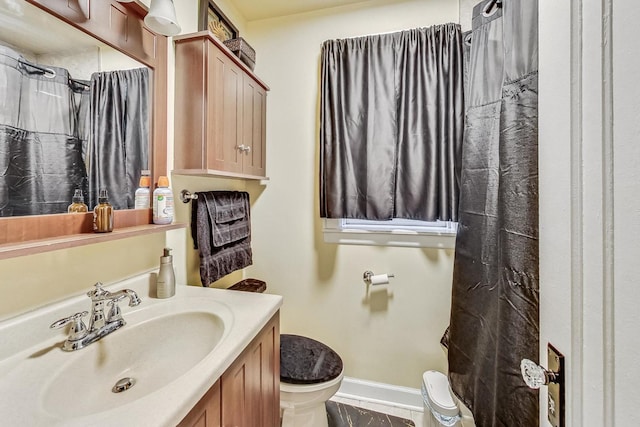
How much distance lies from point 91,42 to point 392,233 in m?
1.62

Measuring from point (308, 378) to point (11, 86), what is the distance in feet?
4.79

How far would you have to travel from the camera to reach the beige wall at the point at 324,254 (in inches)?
66.5

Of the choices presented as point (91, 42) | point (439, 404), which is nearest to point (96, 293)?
point (91, 42)

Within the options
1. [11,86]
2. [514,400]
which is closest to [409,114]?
[514,400]

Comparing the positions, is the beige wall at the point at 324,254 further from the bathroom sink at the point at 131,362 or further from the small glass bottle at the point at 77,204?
the small glass bottle at the point at 77,204

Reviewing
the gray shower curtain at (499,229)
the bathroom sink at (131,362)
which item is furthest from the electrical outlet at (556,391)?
the bathroom sink at (131,362)

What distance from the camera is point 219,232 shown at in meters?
1.44

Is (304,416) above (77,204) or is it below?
below

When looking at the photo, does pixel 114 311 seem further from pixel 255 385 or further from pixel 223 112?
pixel 223 112

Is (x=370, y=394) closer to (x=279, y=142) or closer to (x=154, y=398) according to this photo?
(x=154, y=398)

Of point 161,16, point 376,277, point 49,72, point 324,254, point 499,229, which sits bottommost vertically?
point 376,277
